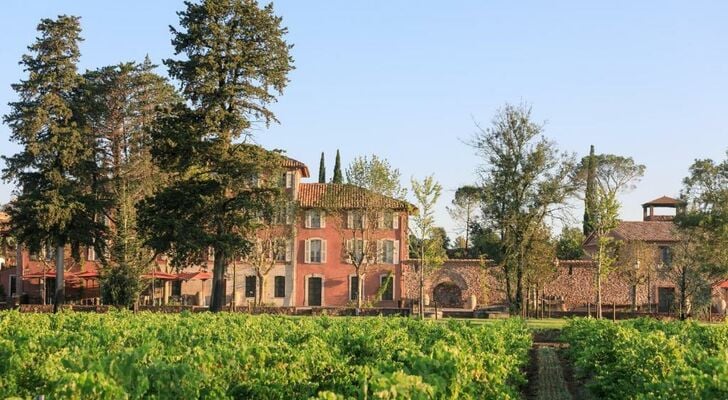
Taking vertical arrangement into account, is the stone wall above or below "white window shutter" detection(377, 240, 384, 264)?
below

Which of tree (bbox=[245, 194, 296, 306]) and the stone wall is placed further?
the stone wall

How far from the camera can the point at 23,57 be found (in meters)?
42.6

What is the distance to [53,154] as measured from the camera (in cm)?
4244

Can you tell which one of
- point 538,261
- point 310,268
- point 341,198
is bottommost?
point 310,268

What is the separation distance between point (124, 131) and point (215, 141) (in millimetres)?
12931

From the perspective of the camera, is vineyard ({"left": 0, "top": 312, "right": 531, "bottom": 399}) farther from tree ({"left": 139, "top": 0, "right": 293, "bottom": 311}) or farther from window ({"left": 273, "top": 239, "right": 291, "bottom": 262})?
window ({"left": 273, "top": 239, "right": 291, "bottom": 262})

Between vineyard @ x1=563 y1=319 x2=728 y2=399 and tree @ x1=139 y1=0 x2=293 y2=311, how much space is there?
17199mm

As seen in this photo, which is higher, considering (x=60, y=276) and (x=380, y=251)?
(x=380, y=251)

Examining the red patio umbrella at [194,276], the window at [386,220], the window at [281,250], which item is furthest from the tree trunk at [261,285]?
the window at [386,220]

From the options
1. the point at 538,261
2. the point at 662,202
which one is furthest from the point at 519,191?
the point at 662,202

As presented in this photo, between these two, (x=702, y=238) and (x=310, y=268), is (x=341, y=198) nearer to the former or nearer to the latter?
(x=310, y=268)

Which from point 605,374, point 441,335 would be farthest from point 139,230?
point 605,374

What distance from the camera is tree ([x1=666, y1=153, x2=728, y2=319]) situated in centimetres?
4075

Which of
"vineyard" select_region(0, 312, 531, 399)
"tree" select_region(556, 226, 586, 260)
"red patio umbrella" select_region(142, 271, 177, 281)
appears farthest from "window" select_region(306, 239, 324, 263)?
"vineyard" select_region(0, 312, 531, 399)
